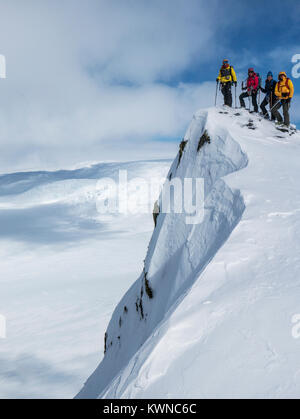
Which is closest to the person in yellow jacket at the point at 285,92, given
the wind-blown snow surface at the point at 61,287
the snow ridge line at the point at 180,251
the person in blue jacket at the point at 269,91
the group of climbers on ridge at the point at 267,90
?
the group of climbers on ridge at the point at 267,90

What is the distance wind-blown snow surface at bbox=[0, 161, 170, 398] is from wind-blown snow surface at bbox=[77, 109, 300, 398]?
3146cm

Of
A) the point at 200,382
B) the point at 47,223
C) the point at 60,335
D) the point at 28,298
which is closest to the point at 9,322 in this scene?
the point at 28,298

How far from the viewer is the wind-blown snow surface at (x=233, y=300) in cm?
267

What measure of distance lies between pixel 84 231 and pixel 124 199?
2958 centimetres

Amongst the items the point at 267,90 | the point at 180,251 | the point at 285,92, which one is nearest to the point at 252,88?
the point at 267,90

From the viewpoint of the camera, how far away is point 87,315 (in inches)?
1845

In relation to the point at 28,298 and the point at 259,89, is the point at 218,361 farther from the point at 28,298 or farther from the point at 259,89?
the point at 28,298

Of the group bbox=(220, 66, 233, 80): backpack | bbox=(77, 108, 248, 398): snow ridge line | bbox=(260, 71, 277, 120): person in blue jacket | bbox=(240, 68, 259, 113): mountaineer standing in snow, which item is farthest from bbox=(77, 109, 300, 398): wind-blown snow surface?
bbox=(220, 66, 233, 80): backpack

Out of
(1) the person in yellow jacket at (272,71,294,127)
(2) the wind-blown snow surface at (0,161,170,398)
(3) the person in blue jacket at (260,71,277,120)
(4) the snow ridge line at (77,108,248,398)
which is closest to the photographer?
(4) the snow ridge line at (77,108,248,398)

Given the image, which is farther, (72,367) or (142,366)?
(72,367)

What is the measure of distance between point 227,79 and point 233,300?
12.6m

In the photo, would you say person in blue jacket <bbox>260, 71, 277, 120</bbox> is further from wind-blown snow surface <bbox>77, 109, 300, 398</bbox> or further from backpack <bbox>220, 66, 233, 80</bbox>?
wind-blown snow surface <bbox>77, 109, 300, 398</bbox>

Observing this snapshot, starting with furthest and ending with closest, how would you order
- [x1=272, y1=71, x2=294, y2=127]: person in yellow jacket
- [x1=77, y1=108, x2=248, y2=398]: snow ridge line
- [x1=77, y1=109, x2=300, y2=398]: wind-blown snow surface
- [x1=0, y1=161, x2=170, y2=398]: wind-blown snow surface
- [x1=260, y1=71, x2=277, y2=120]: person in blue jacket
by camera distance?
1. [x1=0, y1=161, x2=170, y2=398]: wind-blown snow surface
2. [x1=260, y1=71, x2=277, y2=120]: person in blue jacket
3. [x1=272, y1=71, x2=294, y2=127]: person in yellow jacket
4. [x1=77, y1=108, x2=248, y2=398]: snow ridge line
5. [x1=77, y1=109, x2=300, y2=398]: wind-blown snow surface

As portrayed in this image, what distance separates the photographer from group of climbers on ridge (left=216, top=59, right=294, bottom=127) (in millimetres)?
11883
